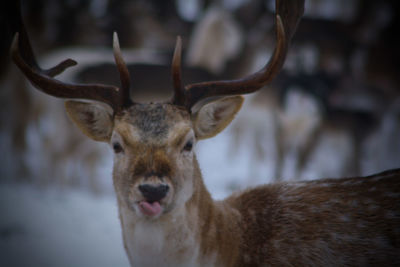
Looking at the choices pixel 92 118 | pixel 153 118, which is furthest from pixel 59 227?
pixel 153 118

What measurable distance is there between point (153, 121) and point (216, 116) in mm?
471

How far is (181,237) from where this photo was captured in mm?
1859

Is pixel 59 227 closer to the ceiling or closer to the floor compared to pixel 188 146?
closer to the floor

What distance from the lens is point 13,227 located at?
178 inches

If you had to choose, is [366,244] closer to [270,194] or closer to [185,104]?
[270,194]

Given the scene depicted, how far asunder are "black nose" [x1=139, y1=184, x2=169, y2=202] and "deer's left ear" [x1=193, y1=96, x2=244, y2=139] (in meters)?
0.57

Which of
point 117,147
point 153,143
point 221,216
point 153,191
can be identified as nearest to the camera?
point 153,191

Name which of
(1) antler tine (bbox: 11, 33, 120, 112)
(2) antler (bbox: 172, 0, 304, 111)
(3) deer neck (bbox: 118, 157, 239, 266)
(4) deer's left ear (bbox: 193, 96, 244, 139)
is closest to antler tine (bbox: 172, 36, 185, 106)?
(2) antler (bbox: 172, 0, 304, 111)

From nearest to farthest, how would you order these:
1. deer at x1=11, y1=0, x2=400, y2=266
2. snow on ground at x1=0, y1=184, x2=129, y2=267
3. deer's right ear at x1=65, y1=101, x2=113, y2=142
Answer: deer at x1=11, y1=0, x2=400, y2=266, deer's right ear at x1=65, y1=101, x2=113, y2=142, snow on ground at x1=0, y1=184, x2=129, y2=267

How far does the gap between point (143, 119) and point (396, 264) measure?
1.64 m

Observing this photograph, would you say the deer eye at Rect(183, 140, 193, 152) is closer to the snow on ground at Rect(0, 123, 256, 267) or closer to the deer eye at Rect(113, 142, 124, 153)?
the deer eye at Rect(113, 142, 124, 153)

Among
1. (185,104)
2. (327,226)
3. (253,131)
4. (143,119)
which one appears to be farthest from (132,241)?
(253,131)

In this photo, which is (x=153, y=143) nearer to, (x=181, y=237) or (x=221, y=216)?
(x=181, y=237)

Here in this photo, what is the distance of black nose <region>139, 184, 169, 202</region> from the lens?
1.67 meters
